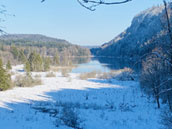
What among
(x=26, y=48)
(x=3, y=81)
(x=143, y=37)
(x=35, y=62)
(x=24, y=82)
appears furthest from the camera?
(x=143, y=37)

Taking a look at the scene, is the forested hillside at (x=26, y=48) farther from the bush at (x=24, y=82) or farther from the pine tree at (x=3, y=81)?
the bush at (x=24, y=82)

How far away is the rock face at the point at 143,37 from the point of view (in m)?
2.83

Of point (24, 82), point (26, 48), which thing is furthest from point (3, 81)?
point (26, 48)

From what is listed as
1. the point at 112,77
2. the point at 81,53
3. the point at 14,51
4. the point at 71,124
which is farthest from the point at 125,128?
the point at 81,53

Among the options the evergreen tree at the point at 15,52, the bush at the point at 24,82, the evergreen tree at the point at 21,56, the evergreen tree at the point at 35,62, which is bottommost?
the bush at the point at 24,82

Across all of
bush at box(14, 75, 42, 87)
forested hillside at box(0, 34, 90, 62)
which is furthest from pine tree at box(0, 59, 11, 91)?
forested hillside at box(0, 34, 90, 62)

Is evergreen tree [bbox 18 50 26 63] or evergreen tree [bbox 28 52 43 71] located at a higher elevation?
evergreen tree [bbox 18 50 26 63]

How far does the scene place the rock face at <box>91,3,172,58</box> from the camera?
2.83 meters

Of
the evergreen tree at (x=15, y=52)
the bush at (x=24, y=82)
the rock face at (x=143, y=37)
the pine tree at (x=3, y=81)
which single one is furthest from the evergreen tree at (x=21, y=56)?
the pine tree at (x=3, y=81)

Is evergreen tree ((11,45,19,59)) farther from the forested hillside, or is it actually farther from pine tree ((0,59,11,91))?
pine tree ((0,59,11,91))

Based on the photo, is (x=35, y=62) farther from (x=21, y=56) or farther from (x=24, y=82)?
(x=24, y=82)

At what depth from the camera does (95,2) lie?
5.11 ft

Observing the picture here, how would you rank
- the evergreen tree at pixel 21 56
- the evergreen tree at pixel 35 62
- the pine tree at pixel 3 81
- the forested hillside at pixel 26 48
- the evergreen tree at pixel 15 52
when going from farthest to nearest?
the evergreen tree at pixel 15 52, the evergreen tree at pixel 21 56, the evergreen tree at pixel 35 62, the pine tree at pixel 3 81, the forested hillside at pixel 26 48

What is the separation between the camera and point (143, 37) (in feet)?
299
